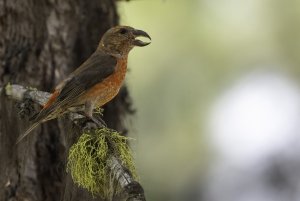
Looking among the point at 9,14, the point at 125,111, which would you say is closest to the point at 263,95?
the point at 125,111

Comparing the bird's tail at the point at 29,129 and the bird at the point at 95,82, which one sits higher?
the bird at the point at 95,82

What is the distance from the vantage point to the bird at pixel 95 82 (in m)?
5.47

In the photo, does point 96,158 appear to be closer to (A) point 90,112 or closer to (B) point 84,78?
(A) point 90,112

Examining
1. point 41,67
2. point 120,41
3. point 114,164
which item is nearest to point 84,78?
point 120,41

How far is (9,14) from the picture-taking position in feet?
20.4

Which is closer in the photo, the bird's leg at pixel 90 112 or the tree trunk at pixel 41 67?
the bird's leg at pixel 90 112

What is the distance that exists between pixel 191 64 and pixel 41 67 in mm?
4080

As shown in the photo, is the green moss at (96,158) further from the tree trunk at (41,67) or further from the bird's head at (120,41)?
the bird's head at (120,41)

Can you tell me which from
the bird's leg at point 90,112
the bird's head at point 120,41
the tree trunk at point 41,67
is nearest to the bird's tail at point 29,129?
the tree trunk at point 41,67

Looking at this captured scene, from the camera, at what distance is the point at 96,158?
4785 millimetres

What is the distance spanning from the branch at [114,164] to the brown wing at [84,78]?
10 centimetres

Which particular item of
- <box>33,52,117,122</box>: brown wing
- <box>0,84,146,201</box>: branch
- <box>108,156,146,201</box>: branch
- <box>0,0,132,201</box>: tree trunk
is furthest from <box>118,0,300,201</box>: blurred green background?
<box>108,156,146,201</box>: branch

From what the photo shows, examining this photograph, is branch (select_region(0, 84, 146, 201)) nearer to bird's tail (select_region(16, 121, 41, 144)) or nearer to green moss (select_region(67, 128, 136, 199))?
green moss (select_region(67, 128, 136, 199))

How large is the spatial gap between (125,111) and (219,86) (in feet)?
11.3
